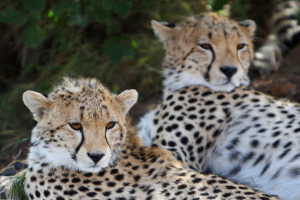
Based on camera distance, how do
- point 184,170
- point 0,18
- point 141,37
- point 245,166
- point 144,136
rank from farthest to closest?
1. point 141,37
2. point 0,18
3. point 144,136
4. point 245,166
5. point 184,170

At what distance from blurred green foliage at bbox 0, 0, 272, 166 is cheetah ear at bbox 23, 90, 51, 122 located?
167 cm

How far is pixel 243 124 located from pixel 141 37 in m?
2.22

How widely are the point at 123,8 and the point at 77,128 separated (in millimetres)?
1844

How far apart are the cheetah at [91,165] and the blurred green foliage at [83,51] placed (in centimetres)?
171

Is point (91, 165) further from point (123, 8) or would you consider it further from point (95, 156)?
point (123, 8)

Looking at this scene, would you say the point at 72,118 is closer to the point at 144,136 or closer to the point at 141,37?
the point at 144,136

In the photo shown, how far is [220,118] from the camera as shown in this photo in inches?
152

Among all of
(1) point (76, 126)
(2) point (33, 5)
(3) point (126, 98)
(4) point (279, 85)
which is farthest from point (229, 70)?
(2) point (33, 5)

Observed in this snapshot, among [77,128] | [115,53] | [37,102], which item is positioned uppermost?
[115,53]

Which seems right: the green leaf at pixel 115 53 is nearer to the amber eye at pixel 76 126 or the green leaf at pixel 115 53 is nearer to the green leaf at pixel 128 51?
the green leaf at pixel 128 51

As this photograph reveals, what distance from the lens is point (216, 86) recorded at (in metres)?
3.98

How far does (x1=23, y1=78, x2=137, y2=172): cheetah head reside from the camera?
8.99 ft

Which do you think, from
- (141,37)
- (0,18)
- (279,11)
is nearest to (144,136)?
(0,18)

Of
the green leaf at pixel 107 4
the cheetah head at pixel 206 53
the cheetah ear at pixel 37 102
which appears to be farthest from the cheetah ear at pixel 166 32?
the cheetah ear at pixel 37 102
